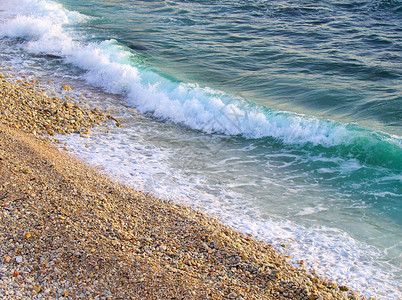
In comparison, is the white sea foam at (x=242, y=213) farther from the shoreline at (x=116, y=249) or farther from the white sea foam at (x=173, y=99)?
the white sea foam at (x=173, y=99)

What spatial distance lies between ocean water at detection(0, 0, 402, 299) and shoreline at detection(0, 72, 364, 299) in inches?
21.5

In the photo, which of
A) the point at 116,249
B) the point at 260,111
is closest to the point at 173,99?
the point at 260,111

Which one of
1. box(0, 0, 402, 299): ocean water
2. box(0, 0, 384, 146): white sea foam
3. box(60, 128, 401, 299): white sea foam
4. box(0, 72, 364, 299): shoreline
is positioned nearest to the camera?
box(0, 72, 364, 299): shoreline

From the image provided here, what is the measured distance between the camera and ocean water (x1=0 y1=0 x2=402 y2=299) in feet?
18.7

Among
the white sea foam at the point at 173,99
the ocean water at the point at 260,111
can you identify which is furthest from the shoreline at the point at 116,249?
the white sea foam at the point at 173,99

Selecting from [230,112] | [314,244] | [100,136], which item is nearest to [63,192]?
[100,136]

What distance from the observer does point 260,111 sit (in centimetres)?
955

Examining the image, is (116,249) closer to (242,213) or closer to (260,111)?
(242,213)

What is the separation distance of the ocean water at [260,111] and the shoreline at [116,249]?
0.55 m

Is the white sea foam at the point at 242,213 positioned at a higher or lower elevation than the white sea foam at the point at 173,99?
lower

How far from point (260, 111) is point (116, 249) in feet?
19.9

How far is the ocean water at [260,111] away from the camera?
18.7 ft

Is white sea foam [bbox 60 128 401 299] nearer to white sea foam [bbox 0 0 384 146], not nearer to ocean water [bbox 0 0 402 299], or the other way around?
ocean water [bbox 0 0 402 299]

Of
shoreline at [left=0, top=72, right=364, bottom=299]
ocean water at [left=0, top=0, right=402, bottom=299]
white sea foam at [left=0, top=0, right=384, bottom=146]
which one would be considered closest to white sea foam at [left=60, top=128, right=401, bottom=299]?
ocean water at [left=0, top=0, right=402, bottom=299]
